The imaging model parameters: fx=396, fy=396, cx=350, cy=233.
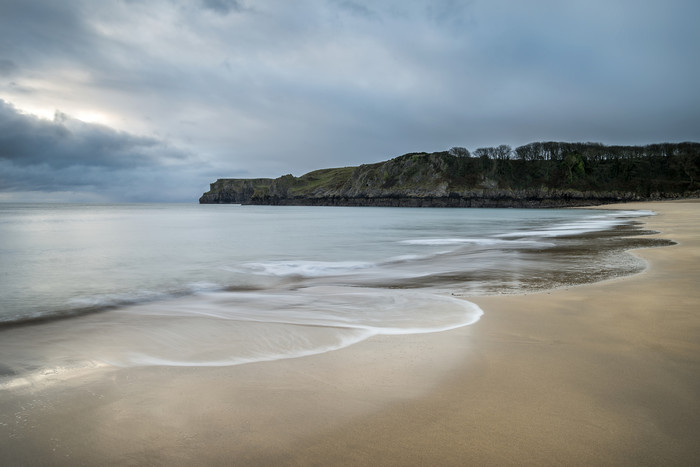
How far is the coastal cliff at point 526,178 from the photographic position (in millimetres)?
93750

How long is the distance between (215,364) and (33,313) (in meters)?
3.93

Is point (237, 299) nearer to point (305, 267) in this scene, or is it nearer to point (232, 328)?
point (232, 328)

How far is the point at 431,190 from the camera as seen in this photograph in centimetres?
10950

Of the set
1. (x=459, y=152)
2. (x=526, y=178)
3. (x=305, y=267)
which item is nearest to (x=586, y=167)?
(x=526, y=178)

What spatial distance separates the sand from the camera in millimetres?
1814

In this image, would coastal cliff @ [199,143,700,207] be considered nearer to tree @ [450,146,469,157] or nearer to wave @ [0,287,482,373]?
tree @ [450,146,469,157]

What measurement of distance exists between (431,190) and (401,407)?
11031 cm

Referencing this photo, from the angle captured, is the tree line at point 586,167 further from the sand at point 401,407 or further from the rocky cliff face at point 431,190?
the sand at point 401,407

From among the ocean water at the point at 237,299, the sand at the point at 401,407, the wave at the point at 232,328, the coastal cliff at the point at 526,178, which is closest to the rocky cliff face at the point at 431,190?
the coastal cliff at the point at 526,178

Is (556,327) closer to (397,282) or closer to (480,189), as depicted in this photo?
(397,282)

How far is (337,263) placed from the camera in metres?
10.4

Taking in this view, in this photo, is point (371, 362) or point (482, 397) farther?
point (371, 362)

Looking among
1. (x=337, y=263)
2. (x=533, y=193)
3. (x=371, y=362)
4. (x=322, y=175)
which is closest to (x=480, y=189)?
(x=533, y=193)

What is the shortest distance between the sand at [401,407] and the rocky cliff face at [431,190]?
101m
